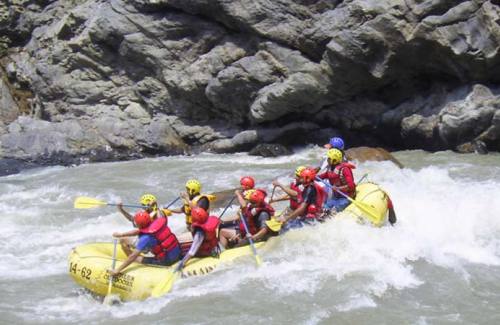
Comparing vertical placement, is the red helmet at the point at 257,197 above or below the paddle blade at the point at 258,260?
above

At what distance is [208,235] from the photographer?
8289 mm

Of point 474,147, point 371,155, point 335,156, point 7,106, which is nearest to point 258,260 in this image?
point 335,156

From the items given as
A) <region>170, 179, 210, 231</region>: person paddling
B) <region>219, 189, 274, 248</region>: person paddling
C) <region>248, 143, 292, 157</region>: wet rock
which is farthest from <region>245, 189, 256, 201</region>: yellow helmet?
<region>248, 143, 292, 157</region>: wet rock

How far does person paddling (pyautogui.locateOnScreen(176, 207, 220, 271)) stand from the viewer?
816 cm

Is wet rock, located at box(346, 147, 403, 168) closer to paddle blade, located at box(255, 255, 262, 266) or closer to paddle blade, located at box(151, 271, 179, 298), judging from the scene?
paddle blade, located at box(255, 255, 262, 266)

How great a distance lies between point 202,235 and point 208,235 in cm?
9

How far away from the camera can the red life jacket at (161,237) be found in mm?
7953

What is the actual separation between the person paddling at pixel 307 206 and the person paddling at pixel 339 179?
0.29 metres

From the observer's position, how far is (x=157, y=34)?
19500mm

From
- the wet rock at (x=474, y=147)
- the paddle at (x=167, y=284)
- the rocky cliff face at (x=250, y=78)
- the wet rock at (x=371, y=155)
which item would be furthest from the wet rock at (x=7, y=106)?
the paddle at (x=167, y=284)

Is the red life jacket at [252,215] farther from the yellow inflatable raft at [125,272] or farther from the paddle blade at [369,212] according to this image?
the paddle blade at [369,212]

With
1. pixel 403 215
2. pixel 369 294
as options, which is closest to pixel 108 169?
pixel 403 215

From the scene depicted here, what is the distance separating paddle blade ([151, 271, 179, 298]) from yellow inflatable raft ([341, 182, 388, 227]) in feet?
8.87

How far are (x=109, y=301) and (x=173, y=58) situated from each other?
1269cm
